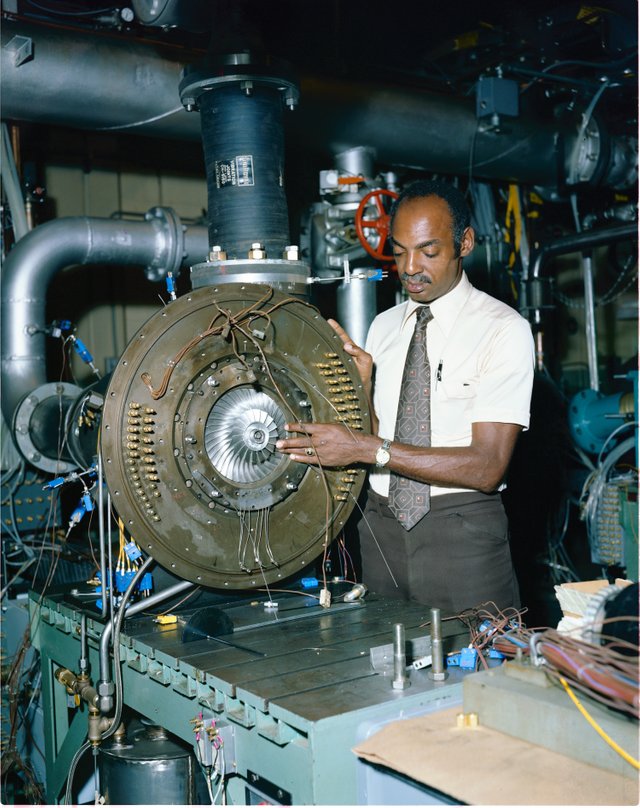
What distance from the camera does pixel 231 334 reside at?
192 centimetres

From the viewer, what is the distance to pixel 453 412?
85.4 inches

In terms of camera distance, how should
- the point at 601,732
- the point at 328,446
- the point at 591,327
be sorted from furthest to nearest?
the point at 591,327 < the point at 328,446 < the point at 601,732

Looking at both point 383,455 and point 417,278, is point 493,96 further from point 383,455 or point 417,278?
point 383,455

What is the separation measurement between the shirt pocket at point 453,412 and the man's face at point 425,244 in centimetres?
29

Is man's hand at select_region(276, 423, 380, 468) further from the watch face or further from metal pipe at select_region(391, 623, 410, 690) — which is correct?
metal pipe at select_region(391, 623, 410, 690)

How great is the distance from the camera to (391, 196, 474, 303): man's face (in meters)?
2.19

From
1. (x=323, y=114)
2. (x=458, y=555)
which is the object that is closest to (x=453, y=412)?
(x=458, y=555)

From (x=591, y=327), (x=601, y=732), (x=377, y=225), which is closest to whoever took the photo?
(x=601, y=732)

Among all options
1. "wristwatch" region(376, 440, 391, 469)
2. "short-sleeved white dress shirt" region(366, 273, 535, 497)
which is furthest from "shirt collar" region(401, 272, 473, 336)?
"wristwatch" region(376, 440, 391, 469)

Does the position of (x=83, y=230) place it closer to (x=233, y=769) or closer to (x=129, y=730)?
(x=129, y=730)

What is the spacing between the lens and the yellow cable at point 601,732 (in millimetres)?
1140

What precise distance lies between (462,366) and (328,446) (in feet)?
1.44

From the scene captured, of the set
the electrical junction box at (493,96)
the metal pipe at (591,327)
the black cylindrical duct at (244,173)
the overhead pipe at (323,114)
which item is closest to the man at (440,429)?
the black cylindrical duct at (244,173)

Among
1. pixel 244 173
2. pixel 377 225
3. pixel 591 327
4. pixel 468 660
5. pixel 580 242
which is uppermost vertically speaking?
pixel 580 242
